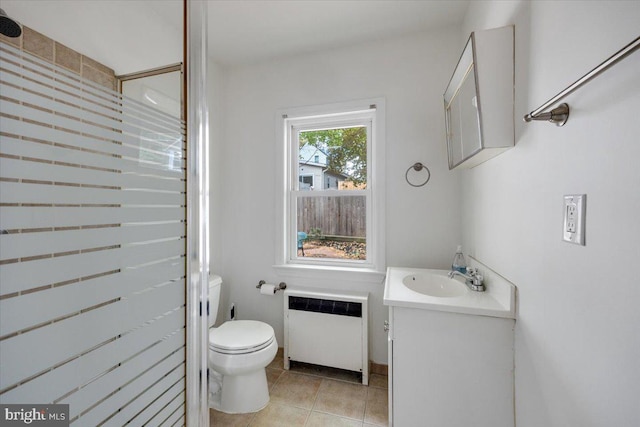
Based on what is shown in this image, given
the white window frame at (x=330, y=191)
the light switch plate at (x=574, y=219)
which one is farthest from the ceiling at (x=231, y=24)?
the light switch plate at (x=574, y=219)

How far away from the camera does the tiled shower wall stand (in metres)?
0.52

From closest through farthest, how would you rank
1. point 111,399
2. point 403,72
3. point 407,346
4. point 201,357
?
point 111,399, point 201,357, point 407,346, point 403,72

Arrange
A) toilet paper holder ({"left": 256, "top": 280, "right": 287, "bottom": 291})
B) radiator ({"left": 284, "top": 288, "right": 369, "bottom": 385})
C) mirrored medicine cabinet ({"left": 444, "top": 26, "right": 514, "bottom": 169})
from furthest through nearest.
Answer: toilet paper holder ({"left": 256, "top": 280, "right": 287, "bottom": 291})
radiator ({"left": 284, "top": 288, "right": 369, "bottom": 385})
mirrored medicine cabinet ({"left": 444, "top": 26, "right": 514, "bottom": 169})

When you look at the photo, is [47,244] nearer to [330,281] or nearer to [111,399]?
[111,399]

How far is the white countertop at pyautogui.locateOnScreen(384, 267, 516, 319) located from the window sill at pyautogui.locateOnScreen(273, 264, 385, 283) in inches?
22.8

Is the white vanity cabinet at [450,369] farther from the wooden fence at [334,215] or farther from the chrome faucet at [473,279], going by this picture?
the wooden fence at [334,215]

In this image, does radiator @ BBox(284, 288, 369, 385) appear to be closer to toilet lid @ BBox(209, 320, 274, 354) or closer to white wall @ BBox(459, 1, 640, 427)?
toilet lid @ BBox(209, 320, 274, 354)

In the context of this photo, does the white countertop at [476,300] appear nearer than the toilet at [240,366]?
Yes

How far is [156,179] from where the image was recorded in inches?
28.3

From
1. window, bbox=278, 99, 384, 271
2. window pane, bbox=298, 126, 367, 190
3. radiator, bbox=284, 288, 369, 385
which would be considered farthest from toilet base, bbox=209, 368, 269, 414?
window pane, bbox=298, 126, 367, 190

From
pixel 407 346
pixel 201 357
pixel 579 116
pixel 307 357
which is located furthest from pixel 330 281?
pixel 579 116

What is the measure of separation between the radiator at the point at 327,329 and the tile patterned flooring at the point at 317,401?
0.10 m

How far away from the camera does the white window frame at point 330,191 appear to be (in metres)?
2.04

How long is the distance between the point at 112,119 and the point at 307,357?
6.43 feet
